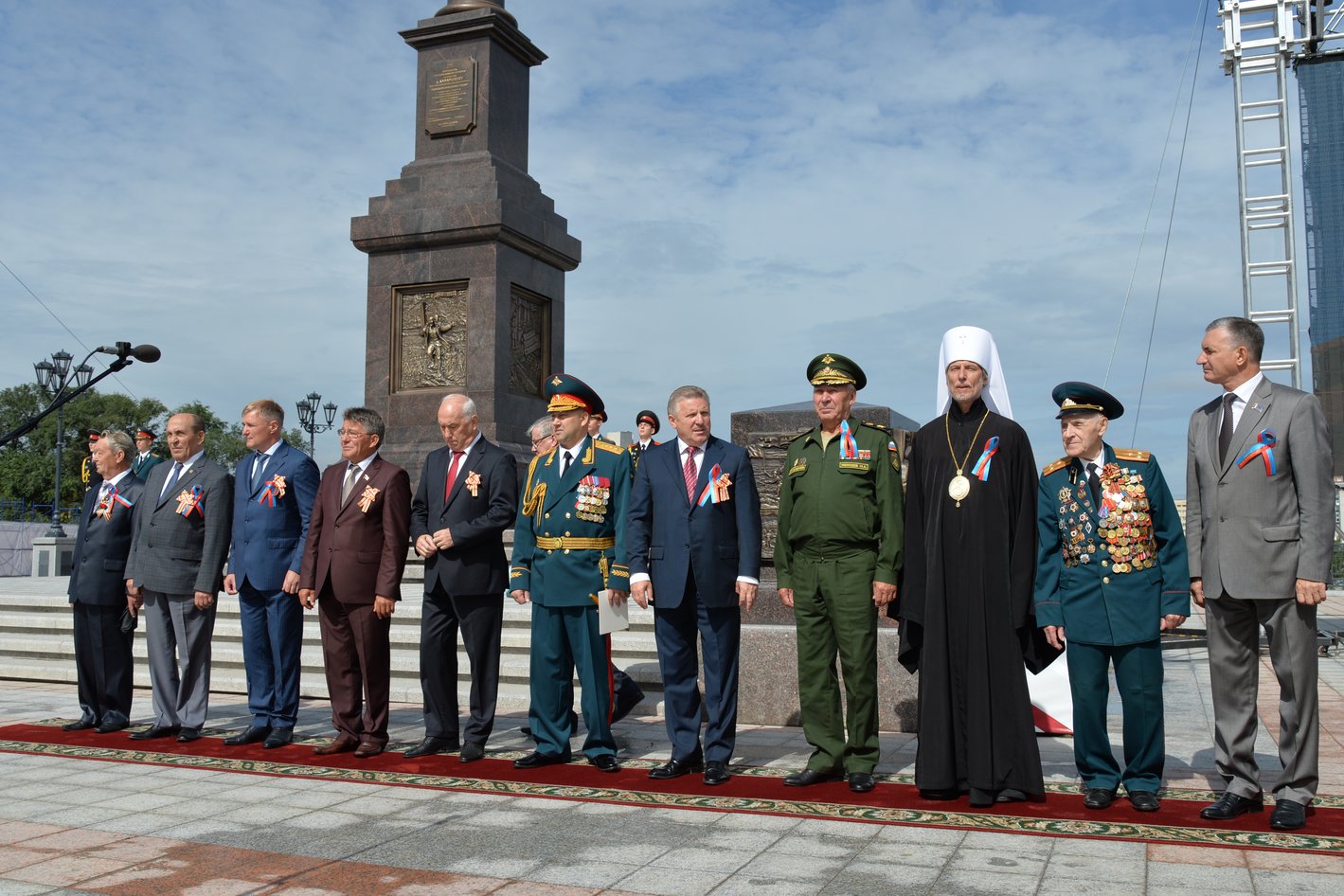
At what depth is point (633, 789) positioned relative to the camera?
18.0 ft

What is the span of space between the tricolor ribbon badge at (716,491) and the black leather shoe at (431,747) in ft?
6.69

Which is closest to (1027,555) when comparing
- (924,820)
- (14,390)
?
(924,820)

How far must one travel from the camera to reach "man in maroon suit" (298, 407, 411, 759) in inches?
260

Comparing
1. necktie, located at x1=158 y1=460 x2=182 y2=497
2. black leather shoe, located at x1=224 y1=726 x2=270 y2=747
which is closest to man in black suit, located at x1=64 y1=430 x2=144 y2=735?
necktie, located at x1=158 y1=460 x2=182 y2=497

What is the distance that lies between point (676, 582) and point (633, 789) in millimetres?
1057

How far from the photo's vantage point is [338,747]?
21.5 ft

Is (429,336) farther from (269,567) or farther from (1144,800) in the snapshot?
(1144,800)

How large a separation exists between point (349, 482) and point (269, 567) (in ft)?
2.47

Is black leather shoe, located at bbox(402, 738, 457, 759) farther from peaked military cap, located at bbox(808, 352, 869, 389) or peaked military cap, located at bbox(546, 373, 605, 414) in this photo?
peaked military cap, located at bbox(808, 352, 869, 389)

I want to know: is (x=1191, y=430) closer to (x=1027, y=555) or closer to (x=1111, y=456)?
(x=1111, y=456)

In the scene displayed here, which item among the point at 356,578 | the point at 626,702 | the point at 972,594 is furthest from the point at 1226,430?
the point at 356,578

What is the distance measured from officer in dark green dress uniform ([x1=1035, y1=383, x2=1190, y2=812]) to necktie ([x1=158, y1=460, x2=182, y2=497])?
532cm

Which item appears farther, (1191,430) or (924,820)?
(1191,430)

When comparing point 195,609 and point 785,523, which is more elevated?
point 785,523
